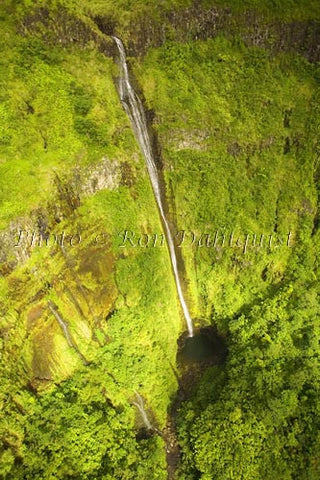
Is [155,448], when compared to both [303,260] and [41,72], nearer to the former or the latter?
[303,260]

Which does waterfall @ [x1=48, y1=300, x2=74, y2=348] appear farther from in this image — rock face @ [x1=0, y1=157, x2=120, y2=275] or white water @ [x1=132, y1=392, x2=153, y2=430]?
white water @ [x1=132, y1=392, x2=153, y2=430]

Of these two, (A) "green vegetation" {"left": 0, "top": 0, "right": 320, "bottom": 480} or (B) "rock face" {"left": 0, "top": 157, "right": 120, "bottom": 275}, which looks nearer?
(B) "rock face" {"left": 0, "top": 157, "right": 120, "bottom": 275}

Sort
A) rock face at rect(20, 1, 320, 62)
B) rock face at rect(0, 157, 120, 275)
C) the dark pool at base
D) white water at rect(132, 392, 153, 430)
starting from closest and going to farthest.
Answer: rock face at rect(0, 157, 120, 275) < white water at rect(132, 392, 153, 430) < rock face at rect(20, 1, 320, 62) < the dark pool at base

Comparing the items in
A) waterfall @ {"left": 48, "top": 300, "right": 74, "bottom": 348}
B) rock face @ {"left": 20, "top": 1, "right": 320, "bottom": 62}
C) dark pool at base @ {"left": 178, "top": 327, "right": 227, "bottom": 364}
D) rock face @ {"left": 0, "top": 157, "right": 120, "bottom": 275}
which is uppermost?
rock face @ {"left": 20, "top": 1, "right": 320, "bottom": 62}

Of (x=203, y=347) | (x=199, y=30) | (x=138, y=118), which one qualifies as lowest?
(x=203, y=347)

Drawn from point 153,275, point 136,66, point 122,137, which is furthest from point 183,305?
point 136,66

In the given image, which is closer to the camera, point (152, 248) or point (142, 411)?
point (142, 411)

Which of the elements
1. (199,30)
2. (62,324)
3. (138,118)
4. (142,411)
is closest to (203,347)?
(142,411)

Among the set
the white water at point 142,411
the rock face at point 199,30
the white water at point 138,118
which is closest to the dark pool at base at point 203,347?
the white water at point 142,411

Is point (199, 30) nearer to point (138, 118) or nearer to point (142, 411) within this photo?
point (138, 118)

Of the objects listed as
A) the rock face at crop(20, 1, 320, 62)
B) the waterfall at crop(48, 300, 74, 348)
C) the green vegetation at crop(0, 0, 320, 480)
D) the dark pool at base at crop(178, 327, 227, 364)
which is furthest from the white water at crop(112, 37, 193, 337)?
the waterfall at crop(48, 300, 74, 348)
